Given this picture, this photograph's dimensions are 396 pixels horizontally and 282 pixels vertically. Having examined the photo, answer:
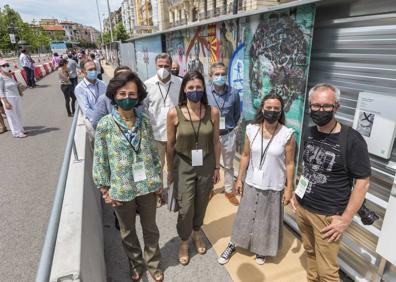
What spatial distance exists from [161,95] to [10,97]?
563 cm

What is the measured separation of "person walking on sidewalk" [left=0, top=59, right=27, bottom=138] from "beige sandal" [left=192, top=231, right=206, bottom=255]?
6477 millimetres

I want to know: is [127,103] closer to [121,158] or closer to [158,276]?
[121,158]

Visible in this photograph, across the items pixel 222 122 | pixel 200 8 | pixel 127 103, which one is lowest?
pixel 222 122

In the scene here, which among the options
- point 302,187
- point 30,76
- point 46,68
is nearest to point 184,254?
point 302,187

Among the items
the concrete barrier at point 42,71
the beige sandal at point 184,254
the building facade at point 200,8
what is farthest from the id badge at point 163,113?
the concrete barrier at point 42,71

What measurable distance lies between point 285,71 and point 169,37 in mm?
5826

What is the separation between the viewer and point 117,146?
2.24m

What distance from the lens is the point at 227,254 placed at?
302 cm

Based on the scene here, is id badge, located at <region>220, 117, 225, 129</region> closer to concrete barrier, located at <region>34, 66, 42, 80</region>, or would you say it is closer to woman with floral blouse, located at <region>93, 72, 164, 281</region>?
woman with floral blouse, located at <region>93, 72, 164, 281</region>

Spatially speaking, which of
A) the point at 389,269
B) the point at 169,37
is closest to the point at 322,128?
the point at 389,269

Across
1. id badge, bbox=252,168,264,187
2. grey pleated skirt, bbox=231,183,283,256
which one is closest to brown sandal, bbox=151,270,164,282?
grey pleated skirt, bbox=231,183,283,256

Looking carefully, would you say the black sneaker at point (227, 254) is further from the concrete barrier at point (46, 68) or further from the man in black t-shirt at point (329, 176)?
the concrete barrier at point (46, 68)

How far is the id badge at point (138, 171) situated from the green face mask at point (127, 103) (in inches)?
19.4

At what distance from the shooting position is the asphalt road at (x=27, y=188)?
321 cm
